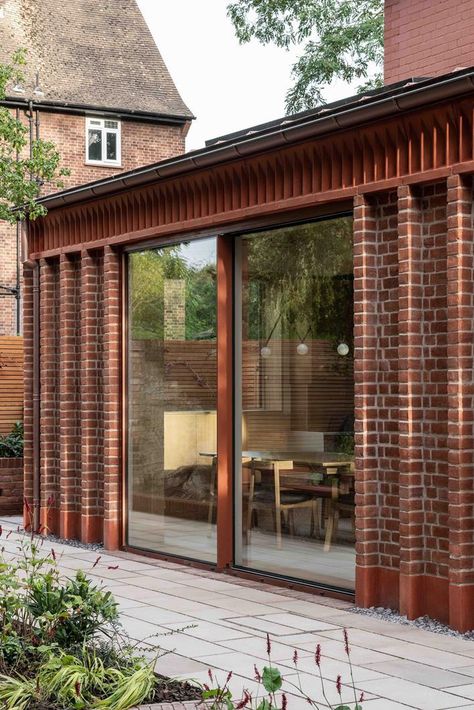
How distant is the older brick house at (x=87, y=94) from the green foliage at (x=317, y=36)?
2.81 m

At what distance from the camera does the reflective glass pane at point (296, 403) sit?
9688mm

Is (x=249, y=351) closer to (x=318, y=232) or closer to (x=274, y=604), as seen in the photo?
(x=318, y=232)

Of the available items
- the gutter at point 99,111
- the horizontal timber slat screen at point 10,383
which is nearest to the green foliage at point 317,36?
the gutter at point 99,111

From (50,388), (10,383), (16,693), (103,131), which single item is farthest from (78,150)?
(16,693)

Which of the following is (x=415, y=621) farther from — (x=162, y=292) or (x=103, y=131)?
(x=103, y=131)

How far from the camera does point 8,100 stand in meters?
29.3

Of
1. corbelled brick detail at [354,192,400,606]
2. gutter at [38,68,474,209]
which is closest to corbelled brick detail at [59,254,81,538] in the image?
gutter at [38,68,474,209]

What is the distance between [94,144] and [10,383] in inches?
544

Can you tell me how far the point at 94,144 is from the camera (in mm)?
31156

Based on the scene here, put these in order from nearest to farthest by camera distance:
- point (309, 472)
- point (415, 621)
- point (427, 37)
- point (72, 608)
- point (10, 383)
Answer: point (72, 608)
point (415, 621)
point (309, 472)
point (427, 37)
point (10, 383)

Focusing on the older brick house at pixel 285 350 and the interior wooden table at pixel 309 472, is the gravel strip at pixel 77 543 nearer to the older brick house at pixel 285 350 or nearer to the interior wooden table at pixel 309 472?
the older brick house at pixel 285 350

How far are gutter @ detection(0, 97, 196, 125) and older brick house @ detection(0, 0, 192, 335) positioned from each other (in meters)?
0.03

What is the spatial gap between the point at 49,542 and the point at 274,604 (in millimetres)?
4825

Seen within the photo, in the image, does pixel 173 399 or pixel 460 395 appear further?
pixel 173 399
